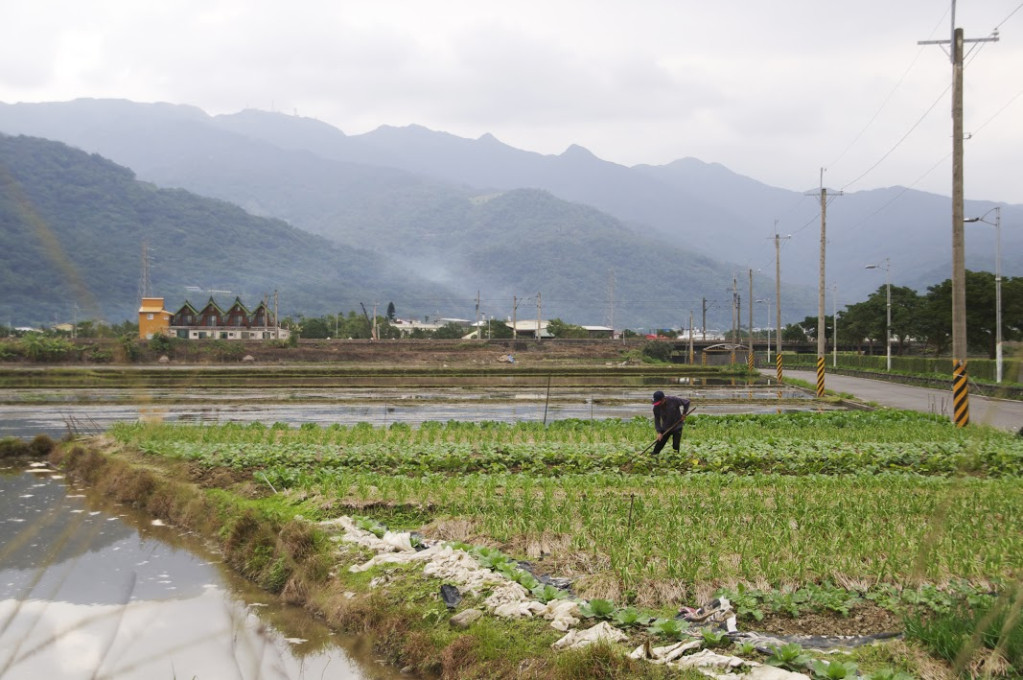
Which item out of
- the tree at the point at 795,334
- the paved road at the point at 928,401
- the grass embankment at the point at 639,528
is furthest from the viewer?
the tree at the point at 795,334

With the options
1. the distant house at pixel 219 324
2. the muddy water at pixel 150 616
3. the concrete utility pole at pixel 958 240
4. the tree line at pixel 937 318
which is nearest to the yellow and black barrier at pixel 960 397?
the concrete utility pole at pixel 958 240

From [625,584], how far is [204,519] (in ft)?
29.9

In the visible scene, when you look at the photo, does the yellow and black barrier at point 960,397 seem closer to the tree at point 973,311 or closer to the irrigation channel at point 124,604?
the irrigation channel at point 124,604

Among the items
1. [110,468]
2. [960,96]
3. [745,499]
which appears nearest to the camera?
[745,499]

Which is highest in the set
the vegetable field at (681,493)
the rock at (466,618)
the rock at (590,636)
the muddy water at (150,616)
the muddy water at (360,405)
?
the vegetable field at (681,493)

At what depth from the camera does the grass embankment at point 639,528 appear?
25.3 ft

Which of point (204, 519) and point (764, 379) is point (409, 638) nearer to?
point (204, 519)

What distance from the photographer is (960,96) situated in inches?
1085

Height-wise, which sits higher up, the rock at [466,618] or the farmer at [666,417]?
the farmer at [666,417]

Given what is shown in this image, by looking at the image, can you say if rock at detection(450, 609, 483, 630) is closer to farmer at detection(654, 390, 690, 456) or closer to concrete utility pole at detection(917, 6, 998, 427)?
farmer at detection(654, 390, 690, 456)

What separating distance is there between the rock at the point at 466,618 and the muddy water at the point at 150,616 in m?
0.80

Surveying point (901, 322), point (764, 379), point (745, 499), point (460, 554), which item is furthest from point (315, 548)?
point (901, 322)

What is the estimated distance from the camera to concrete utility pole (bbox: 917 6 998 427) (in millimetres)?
25812

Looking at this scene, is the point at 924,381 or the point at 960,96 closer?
the point at 960,96
